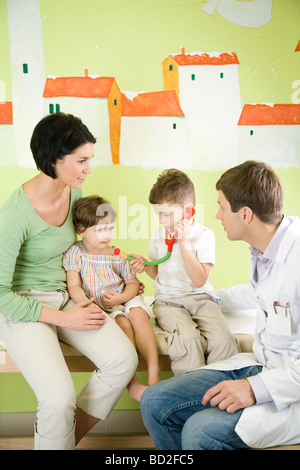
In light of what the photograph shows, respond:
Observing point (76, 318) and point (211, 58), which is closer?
point (76, 318)

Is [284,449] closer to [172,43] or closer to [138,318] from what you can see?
[138,318]

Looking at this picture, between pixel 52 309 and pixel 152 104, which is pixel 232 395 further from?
pixel 152 104

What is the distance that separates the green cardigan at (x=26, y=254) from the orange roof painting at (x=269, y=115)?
957 millimetres

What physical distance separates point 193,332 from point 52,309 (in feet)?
1.74

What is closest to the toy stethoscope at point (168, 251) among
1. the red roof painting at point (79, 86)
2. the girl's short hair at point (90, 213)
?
the girl's short hair at point (90, 213)

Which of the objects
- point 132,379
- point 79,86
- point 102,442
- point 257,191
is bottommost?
point 102,442

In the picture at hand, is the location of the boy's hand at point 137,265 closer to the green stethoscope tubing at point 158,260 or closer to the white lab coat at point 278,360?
the green stethoscope tubing at point 158,260

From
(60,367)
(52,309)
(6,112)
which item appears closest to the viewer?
(60,367)

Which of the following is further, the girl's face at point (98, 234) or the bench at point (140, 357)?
the girl's face at point (98, 234)

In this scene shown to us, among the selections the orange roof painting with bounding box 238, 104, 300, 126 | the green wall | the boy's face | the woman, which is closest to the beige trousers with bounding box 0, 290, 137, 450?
the woman

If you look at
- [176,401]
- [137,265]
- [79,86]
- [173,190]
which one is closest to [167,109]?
[79,86]

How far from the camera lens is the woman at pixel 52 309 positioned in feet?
5.27

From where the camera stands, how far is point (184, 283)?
207cm

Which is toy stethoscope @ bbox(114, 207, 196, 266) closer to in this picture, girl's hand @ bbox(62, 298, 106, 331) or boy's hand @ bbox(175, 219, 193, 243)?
boy's hand @ bbox(175, 219, 193, 243)
